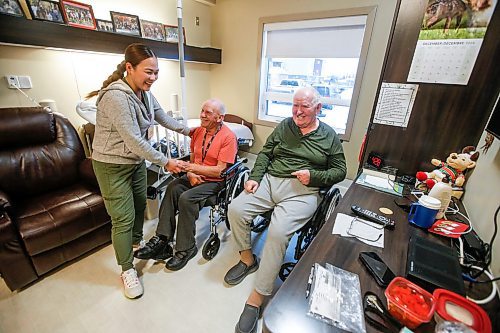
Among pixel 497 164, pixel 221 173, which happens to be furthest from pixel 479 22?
pixel 221 173

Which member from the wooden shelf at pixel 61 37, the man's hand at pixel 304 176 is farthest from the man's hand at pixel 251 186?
the wooden shelf at pixel 61 37

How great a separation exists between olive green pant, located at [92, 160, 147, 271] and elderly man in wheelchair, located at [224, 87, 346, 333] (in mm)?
666

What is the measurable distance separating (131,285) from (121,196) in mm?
605

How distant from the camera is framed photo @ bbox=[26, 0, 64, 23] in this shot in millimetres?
1947

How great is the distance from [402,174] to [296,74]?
2071 millimetres

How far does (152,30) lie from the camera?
2.80 meters

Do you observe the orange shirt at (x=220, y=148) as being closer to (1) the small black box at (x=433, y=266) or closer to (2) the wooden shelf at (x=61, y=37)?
(1) the small black box at (x=433, y=266)

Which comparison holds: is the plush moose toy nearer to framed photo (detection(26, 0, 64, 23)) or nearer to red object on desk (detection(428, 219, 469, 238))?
red object on desk (detection(428, 219, 469, 238))

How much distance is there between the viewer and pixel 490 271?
818 millimetres

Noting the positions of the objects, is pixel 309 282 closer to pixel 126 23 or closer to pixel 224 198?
pixel 224 198

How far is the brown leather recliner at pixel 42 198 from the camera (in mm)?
1396

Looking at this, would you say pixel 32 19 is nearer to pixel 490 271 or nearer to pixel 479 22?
pixel 479 22

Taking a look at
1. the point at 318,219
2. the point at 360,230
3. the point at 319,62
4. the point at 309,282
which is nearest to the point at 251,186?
the point at 318,219

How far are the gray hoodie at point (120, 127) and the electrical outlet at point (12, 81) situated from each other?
1.53 metres
